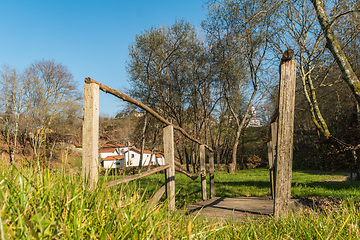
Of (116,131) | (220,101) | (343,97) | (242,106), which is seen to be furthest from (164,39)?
(116,131)

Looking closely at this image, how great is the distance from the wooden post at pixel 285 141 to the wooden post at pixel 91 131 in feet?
7.28

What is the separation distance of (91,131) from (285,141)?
2.30 meters

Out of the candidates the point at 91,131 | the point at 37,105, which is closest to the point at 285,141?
the point at 91,131

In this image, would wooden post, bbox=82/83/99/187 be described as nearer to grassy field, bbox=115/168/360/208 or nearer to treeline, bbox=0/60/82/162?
grassy field, bbox=115/168/360/208

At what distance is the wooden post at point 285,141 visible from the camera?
286 centimetres

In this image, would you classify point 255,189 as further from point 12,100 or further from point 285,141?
point 12,100

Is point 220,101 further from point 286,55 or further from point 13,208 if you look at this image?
point 13,208

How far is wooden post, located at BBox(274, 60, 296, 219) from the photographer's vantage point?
286 centimetres

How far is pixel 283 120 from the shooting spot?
2.91m

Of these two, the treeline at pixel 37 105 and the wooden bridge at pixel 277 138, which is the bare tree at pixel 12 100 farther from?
the wooden bridge at pixel 277 138

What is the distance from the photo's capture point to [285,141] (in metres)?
2.89

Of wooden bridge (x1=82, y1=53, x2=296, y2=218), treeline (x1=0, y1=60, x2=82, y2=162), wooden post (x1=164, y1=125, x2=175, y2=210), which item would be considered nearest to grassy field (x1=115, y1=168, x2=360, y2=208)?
wooden post (x1=164, y1=125, x2=175, y2=210)

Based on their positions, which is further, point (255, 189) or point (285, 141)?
point (255, 189)

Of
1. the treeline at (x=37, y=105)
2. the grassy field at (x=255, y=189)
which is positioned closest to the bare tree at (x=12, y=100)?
the treeline at (x=37, y=105)
